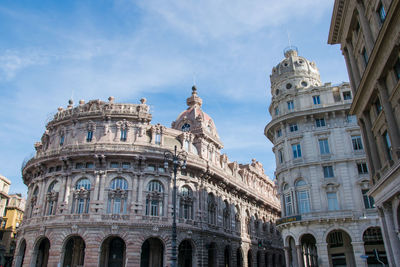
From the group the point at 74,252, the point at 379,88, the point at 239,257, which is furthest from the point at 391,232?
the point at 239,257

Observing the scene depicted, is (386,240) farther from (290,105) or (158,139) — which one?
(158,139)

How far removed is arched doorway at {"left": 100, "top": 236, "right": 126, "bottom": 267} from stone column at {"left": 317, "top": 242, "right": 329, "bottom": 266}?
2147 cm

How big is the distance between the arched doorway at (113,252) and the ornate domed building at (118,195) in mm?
112

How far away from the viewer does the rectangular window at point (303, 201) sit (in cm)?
3826

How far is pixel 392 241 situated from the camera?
19953mm

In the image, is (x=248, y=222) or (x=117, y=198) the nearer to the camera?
(x=117, y=198)

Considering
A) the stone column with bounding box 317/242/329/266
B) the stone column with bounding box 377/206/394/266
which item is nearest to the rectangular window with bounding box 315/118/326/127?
the stone column with bounding box 317/242/329/266

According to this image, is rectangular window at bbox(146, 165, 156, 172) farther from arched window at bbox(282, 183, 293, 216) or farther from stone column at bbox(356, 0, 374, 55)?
stone column at bbox(356, 0, 374, 55)

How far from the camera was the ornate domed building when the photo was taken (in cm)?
3956

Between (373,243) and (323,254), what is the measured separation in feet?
16.8

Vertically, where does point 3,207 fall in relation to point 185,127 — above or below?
below

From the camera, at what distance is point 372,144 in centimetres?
2264

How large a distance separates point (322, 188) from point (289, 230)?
5985 mm

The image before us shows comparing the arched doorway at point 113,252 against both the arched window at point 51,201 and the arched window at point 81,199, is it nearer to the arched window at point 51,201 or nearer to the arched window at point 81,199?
the arched window at point 81,199
